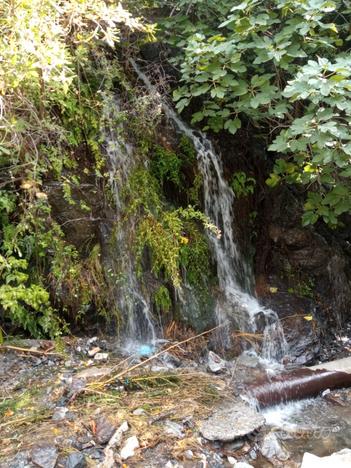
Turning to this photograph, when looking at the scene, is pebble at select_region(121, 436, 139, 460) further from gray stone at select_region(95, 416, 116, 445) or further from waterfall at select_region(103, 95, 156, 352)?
waterfall at select_region(103, 95, 156, 352)

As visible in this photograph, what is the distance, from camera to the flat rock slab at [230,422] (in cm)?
322

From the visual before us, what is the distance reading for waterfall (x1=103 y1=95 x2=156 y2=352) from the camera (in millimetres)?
4703

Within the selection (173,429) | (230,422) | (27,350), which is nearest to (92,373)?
(27,350)

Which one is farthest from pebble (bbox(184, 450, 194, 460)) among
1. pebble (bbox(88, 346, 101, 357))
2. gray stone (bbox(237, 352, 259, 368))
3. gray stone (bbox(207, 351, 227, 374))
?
gray stone (bbox(237, 352, 259, 368))

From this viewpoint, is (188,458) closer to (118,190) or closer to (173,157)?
(118,190)

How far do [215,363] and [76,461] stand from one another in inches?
78.3

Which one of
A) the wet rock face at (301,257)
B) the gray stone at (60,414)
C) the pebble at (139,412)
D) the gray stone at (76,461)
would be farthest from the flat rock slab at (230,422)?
the wet rock face at (301,257)

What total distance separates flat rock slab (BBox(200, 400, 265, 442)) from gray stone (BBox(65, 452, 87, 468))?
0.88 m

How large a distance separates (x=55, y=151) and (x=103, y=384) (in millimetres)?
2247

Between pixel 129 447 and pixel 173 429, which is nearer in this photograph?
pixel 129 447

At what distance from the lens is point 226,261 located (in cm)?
569

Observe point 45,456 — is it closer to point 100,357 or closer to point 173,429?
point 173,429

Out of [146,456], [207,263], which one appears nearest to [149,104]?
[207,263]

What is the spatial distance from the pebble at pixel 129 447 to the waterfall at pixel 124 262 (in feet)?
5.06
